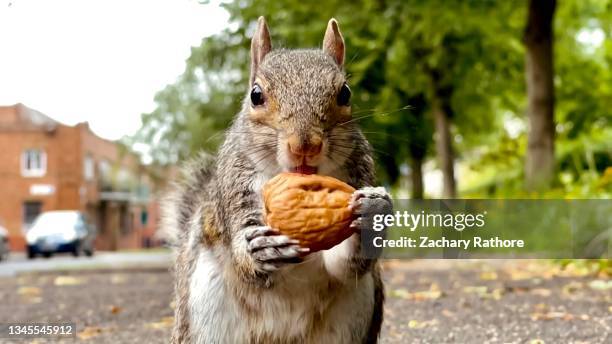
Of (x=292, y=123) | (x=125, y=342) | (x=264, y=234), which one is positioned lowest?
(x=125, y=342)

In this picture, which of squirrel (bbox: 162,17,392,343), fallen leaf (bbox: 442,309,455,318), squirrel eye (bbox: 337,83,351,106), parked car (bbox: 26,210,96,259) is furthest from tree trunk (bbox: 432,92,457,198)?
squirrel eye (bbox: 337,83,351,106)

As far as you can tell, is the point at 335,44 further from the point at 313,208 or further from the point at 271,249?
the point at 271,249

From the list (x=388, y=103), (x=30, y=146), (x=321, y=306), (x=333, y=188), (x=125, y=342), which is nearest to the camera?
(x=333, y=188)

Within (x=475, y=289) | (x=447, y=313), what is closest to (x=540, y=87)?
(x=475, y=289)

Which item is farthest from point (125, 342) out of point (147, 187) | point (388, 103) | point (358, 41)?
point (147, 187)

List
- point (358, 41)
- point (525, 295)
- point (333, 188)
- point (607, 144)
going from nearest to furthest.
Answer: point (333, 188) < point (525, 295) < point (358, 41) < point (607, 144)

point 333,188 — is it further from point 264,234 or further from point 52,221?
point 52,221

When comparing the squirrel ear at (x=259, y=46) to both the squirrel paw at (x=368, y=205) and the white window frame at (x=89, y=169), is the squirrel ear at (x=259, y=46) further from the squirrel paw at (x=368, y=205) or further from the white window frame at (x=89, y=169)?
the white window frame at (x=89, y=169)
